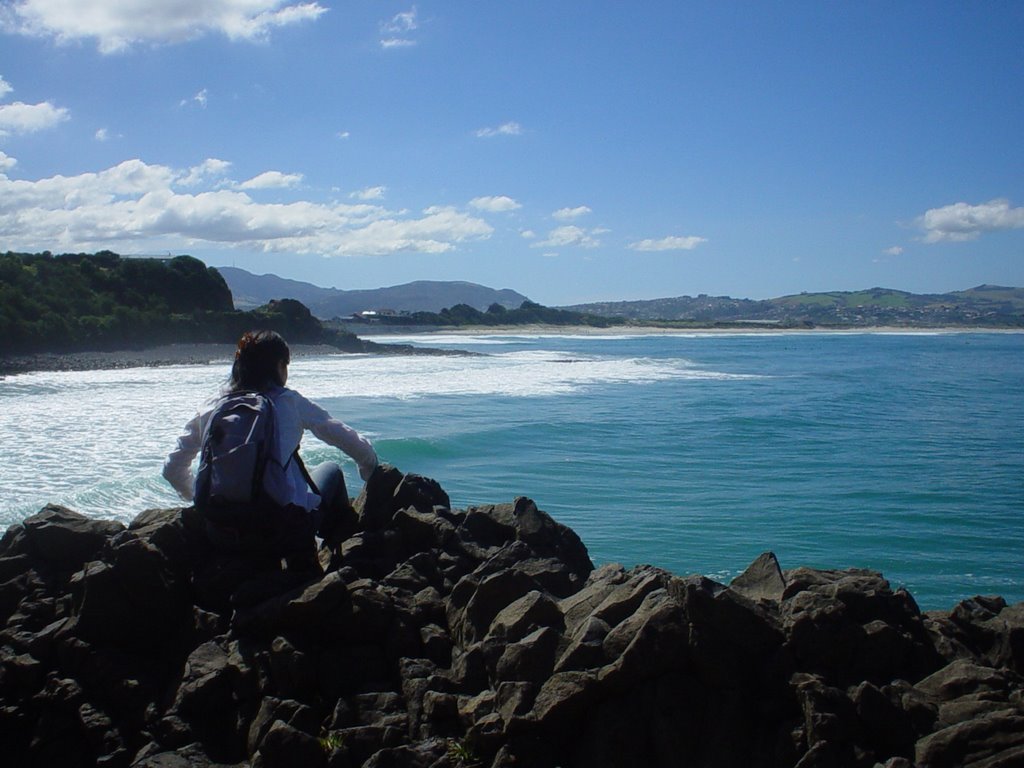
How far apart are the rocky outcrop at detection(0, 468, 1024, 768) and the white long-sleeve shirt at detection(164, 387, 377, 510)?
297 mm

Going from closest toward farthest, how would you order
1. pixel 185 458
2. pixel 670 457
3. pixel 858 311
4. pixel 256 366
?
pixel 256 366, pixel 185 458, pixel 670 457, pixel 858 311

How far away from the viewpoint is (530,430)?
19.0m

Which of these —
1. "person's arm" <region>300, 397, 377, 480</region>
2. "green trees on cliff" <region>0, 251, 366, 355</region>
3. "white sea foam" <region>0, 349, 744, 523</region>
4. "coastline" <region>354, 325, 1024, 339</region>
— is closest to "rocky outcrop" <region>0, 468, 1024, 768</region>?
"person's arm" <region>300, 397, 377, 480</region>

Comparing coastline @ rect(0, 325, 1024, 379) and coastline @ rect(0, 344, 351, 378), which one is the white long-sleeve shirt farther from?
coastline @ rect(0, 344, 351, 378)

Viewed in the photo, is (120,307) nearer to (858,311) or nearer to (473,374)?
(473,374)

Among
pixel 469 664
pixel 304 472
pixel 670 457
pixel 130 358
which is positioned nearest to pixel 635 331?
pixel 130 358

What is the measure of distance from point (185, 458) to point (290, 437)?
65cm

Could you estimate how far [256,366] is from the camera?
4.34 metres

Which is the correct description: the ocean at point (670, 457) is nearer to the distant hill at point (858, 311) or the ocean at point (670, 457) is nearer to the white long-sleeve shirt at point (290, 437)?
the white long-sleeve shirt at point (290, 437)

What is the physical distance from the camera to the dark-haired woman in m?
4.22

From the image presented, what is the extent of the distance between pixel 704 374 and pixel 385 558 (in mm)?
34433

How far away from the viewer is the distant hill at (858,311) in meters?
137

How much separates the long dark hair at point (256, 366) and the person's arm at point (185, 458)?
11.0 inches

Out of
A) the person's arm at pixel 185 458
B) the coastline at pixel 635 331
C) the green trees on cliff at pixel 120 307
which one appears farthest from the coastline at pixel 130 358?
the coastline at pixel 635 331
